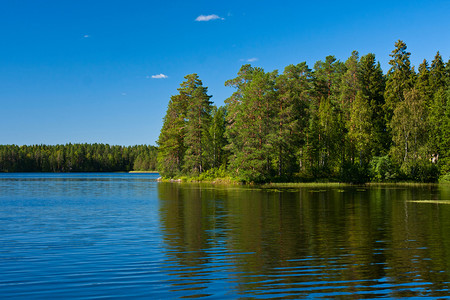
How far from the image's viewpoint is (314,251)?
15.6 m

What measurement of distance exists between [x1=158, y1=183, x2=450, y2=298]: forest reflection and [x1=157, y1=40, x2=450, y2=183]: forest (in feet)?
146

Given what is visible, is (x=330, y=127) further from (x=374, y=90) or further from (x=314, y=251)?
(x=314, y=251)

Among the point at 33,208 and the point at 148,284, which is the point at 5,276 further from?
the point at 33,208

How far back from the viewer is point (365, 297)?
32.5 feet

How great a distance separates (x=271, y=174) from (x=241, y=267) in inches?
2434

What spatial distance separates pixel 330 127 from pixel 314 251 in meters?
64.6

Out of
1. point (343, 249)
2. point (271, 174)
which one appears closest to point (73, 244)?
point (343, 249)

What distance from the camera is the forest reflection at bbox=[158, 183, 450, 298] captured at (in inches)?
432

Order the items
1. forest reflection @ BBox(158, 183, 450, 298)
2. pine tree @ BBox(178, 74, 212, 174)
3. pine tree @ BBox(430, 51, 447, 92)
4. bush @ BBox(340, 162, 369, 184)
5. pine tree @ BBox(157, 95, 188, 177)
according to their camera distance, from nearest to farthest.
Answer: forest reflection @ BBox(158, 183, 450, 298), bush @ BBox(340, 162, 369, 184), pine tree @ BBox(430, 51, 447, 92), pine tree @ BBox(178, 74, 212, 174), pine tree @ BBox(157, 95, 188, 177)

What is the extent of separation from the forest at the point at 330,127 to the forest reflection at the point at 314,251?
1748 inches

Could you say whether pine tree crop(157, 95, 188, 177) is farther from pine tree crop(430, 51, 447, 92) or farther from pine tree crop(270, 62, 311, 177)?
pine tree crop(430, 51, 447, 92)

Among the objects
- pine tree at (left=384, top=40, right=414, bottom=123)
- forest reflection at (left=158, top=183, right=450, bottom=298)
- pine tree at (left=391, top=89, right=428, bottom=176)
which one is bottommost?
forest reflection at (left=158, top=183, right=450, bottom=298)

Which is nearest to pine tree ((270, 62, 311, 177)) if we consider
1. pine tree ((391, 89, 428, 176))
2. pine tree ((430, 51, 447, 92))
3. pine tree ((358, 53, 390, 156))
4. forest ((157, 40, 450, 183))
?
forest ((157, 40, 450, 183))

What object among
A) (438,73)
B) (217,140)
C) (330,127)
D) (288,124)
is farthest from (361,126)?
(217,140)
